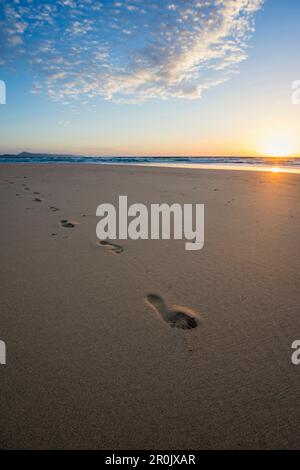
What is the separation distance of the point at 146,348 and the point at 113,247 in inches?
64.8

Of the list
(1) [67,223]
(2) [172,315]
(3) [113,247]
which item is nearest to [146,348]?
(2) [172,315]

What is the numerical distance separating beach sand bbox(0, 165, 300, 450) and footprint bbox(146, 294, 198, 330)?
0.11 feet

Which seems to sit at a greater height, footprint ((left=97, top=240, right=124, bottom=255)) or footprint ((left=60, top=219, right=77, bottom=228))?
footprint ((left=60, top=219, right=77, bottom=228))

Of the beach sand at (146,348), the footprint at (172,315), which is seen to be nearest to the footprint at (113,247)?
the beach sand at (146,348)

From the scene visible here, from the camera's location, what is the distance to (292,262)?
8.91 ft

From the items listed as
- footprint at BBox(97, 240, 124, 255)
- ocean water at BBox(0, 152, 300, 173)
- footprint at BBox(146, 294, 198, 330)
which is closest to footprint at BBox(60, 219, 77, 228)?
footprint at BBox(97, 240, 124, 255)

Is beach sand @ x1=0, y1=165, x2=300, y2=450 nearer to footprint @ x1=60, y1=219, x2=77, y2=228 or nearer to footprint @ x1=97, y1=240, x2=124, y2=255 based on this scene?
footprint @ x1=97, y1=240, x2=124, y2=255

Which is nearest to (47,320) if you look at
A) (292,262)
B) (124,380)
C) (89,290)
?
(89,290)

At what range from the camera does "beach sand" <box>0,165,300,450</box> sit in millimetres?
1193

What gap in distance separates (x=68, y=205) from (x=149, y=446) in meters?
4.46

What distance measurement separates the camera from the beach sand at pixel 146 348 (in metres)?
1.19

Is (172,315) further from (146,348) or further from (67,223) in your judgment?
(67,223)

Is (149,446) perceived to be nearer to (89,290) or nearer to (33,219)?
(89,290)

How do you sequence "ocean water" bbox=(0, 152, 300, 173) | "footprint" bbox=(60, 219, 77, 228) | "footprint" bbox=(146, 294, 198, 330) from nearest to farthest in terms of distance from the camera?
"footprint" bbox=(146, 294, 198, 330)
"footprint" bbox=(60, 219, 77, 228)
"ocean water" bbox=(0, 152, 300, 173)
